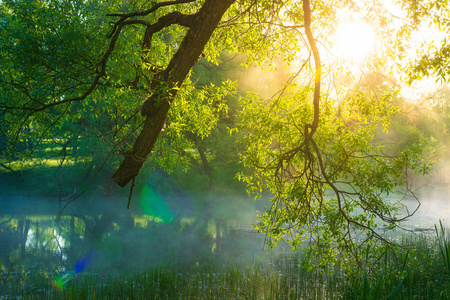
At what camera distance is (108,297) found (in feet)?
24.8

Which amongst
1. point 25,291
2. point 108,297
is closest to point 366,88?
point 108,297

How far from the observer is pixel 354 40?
25.3ft

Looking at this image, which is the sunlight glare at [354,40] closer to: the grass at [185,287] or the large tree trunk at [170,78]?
the large tree trunk at [170,78]

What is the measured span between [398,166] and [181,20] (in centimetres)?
394

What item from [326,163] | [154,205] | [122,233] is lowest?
[122,233]

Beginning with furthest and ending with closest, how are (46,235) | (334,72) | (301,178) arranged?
(46,235), (334,72), (301,178)

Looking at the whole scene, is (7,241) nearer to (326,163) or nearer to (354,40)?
(326,163)

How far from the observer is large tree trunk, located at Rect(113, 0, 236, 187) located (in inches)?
220

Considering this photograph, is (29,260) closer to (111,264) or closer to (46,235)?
(111,264)

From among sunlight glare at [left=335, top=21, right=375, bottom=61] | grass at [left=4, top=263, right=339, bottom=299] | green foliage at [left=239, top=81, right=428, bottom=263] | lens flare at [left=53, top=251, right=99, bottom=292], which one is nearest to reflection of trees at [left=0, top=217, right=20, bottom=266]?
lens flare at [left=53, top=251, right=99, bottom=292]

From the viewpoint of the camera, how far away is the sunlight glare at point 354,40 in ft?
24.3

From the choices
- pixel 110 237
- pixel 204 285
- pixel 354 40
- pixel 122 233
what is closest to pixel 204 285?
pixel 204 285

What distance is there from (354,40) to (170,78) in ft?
13.4

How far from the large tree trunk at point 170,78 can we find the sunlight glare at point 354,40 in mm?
2895
